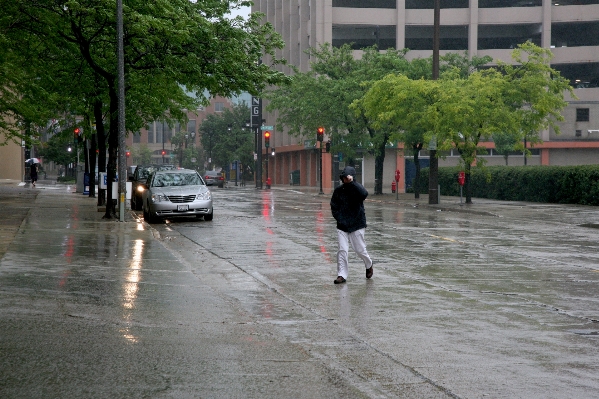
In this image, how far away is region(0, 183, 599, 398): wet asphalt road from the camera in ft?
21.8

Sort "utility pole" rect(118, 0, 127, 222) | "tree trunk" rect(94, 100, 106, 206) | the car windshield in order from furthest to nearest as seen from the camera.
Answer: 1. "tree trunk" rect(94, 100, 106, 206)
2. the car windshield
3. "utility pole" rect(118, 0, 127, 222)

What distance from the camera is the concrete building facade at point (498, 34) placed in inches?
2739

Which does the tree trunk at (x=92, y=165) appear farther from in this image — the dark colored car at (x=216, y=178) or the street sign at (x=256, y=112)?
the dark colored car at (x=216, y=178)

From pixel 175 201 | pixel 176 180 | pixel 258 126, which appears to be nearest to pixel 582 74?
pixel 258 126

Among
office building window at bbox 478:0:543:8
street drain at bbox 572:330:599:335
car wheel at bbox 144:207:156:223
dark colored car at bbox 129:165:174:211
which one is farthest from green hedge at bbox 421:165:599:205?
street drain at bbox 572:330:599:335

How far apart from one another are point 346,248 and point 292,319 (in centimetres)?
309

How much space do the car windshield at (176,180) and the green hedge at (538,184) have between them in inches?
710

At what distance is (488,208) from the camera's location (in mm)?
35875

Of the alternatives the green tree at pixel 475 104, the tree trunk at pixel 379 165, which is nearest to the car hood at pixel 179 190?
the green tree at pixel 475 104

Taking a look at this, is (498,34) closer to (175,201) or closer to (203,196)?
(203,196)

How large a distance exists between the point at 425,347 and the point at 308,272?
594 cm

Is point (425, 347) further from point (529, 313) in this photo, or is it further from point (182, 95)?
point (182, 95)

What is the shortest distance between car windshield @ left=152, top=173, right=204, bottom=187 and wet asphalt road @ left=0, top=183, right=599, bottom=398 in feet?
24.5

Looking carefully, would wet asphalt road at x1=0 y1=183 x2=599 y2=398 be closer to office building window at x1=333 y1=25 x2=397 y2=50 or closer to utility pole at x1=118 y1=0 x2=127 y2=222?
utility pole at x1=118 y1=0 x2=127 y2=222
